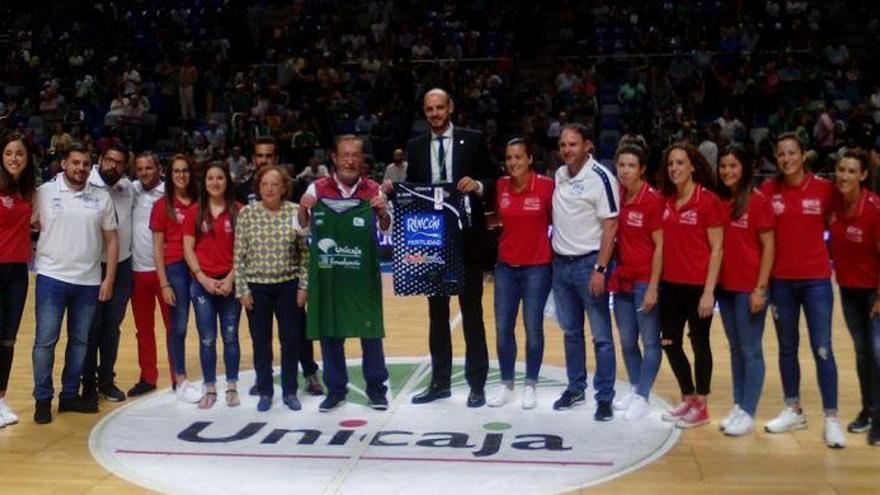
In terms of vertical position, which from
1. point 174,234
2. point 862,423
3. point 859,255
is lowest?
point 862,423

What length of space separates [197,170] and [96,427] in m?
1.64

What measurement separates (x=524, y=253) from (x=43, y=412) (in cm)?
297

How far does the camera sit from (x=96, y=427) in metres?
6.04

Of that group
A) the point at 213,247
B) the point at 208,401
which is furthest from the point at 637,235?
the point at 208,401

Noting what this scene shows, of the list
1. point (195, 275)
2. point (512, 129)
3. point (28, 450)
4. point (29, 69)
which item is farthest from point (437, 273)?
point (29, 69)

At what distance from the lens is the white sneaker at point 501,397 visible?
21.0 feet

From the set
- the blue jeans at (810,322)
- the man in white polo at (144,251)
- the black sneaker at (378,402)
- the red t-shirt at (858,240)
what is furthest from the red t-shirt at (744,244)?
the man in white polo at (144,251)

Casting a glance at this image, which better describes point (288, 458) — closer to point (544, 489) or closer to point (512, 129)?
point (544, 489)

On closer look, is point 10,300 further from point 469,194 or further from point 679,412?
point 679,412

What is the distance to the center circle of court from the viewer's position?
16.4ft

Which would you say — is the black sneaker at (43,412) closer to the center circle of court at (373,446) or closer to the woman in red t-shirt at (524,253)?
the center circle of court at (373,446)

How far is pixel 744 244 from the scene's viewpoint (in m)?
5.61

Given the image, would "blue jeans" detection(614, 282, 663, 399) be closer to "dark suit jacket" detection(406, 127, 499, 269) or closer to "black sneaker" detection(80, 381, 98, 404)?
"dark suit jacket" detection(406, 127, 499, 269)

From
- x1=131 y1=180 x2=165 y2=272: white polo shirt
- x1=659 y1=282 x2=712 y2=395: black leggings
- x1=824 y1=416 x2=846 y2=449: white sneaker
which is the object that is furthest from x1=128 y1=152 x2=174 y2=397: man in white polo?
x1=824 y1=416 x2=846 y2=449: white sneaker
